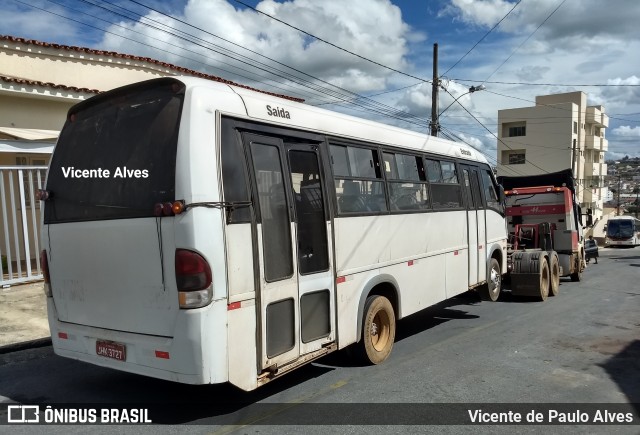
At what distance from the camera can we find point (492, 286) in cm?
989

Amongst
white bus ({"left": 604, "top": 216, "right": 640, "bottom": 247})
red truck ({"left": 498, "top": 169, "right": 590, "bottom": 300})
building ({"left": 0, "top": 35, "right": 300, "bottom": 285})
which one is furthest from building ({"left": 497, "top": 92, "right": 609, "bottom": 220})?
building ({"left": 0, "top": 35, "right": 300, "bottom": 285})

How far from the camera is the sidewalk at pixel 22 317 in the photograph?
7.06 meters

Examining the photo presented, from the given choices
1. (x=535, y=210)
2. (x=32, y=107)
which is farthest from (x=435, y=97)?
(x=32, y=107)

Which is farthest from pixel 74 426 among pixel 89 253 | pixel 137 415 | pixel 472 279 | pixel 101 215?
pixel 472 279

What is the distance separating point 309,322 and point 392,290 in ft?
6.44

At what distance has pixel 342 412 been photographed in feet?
15.7

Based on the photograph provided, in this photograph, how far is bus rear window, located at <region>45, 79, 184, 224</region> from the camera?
4227 mm

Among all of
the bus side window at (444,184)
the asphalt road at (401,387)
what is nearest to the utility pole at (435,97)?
the bus side window at (444,184)

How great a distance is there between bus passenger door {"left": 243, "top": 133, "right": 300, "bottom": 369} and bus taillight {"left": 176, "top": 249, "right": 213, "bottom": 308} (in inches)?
22.8

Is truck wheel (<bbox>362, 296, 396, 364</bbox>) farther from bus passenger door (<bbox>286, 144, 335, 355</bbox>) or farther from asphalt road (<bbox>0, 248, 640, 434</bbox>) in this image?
bus passenger door (<bbox>286, 144, 335, 355</bbox>)

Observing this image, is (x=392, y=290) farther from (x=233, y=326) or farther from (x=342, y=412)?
(x=233, y=326)

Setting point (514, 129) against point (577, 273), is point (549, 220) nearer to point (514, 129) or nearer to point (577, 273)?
point (577, 273)

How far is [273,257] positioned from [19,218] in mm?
8757

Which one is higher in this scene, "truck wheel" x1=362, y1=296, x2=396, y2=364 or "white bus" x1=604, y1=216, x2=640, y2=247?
"truck wheel" x1=362, y1=296, x2=396, y2=364
